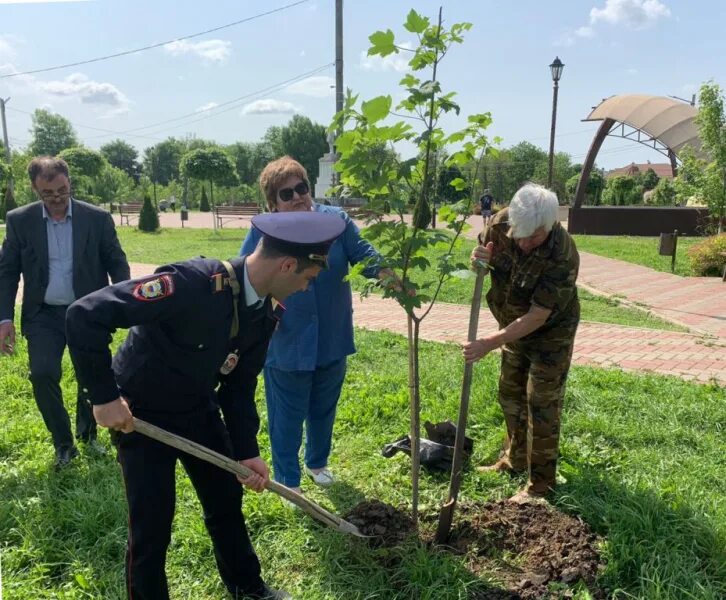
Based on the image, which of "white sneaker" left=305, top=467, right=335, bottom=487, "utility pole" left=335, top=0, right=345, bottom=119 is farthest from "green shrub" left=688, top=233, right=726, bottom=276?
"white sneaker" left=305, top=467, right=335, bottom=487

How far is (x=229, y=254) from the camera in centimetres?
1487

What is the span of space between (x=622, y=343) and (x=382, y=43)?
17.7ft

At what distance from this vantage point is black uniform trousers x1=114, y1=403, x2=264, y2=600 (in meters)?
2.05

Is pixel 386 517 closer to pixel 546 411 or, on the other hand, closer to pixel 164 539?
pixel 546 411

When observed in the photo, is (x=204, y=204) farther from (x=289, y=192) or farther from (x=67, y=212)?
(x=289, y=192)

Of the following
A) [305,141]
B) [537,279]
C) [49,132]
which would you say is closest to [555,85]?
[537,279]

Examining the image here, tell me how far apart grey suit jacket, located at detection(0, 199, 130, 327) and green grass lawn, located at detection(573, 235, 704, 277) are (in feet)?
37.0

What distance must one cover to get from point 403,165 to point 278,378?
1.38 m

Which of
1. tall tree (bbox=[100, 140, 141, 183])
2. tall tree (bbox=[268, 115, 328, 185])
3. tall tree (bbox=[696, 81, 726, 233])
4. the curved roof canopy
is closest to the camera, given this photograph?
tall tree (bbox=[696, 81, 726, 233])

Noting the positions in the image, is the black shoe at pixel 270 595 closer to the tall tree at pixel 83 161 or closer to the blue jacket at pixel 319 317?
the blue jacket at pixel 319 317

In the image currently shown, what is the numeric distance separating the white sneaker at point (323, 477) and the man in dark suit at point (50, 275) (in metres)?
1.57

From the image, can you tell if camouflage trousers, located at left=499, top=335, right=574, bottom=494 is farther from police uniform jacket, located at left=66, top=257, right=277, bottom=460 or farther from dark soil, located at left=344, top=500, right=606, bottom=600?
police uniform jacket, located at left=66, top=257, right=277, bottom=460

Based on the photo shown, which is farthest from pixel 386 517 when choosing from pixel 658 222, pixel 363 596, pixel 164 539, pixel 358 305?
pixel 658 222

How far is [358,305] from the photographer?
898 cm
